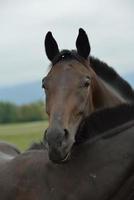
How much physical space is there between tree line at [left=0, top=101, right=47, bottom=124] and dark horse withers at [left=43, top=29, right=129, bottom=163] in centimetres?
6843

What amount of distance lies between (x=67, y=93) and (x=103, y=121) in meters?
0.46

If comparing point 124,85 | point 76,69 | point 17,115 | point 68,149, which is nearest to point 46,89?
point 76,69

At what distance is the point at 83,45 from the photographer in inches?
266

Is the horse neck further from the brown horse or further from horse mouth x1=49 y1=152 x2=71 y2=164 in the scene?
horse mouth x1=49 y1=152 x2=71 y2=164

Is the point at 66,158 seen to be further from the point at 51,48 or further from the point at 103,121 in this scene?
the point at 51,48

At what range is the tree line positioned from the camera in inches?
3035

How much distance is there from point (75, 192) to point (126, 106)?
39.0 inches

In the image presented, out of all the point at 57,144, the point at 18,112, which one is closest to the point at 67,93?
the point at 57,144

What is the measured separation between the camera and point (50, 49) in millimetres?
6828

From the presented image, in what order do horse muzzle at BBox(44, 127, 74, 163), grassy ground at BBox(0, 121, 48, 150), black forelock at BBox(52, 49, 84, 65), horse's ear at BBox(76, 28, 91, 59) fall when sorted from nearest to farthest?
horse muzzle at BBox(44, 127, 74, 163), black forelock at BBox(52, 49, 84, 65), horse's ear at BBox(76, 28, 91, 59), grassy ground at BBox(0, 121, 48, 150)

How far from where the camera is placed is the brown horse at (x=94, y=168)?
230 inches

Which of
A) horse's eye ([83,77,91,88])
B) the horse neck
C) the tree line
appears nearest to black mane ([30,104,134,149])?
horse's eye ([83,77,91,88])

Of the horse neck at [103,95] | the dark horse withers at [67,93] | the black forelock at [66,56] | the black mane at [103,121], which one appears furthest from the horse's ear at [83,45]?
the black mane at [103,121]

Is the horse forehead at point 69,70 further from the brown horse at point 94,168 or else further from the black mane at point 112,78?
the black mane at point 112,78
